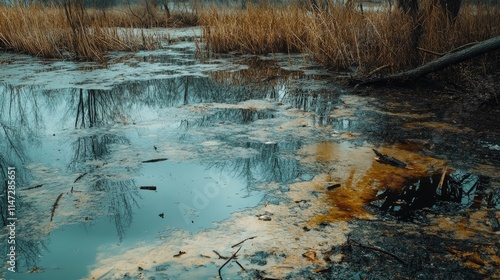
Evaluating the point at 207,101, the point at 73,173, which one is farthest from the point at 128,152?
the point at 207,101

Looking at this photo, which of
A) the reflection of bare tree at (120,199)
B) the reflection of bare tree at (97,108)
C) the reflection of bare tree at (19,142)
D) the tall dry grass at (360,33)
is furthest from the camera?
the tall dry grass at (360,33)

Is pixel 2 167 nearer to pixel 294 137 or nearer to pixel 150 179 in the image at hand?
pixel 150 179

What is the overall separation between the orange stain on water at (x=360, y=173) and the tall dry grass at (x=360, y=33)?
169 centimetres

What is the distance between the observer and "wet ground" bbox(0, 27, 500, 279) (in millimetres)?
1781

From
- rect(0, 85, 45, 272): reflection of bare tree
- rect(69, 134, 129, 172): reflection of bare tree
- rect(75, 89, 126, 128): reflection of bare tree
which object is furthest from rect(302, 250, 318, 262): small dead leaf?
rect(75, 89, 126, 128): reflection of bare tree

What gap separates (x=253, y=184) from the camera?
8.18 ft

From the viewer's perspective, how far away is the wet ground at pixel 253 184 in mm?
1781

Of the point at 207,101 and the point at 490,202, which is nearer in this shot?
the point at 490,202

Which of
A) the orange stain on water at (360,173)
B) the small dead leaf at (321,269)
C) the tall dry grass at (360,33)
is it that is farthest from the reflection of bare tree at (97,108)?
the tall dry grass at (360,33)

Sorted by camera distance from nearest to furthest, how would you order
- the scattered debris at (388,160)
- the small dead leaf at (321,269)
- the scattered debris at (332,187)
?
1. the small dead leaf at (321,269)
2. the scattered debris at (332,187)
3. the scattered debris at (388,160)

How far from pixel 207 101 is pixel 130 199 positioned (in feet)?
7.24

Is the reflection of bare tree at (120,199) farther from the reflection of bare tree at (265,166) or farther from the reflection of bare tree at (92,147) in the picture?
the reflection of bare tree at (265,166)

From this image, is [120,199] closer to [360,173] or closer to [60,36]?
[360,173]

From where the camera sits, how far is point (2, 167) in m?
2.78
